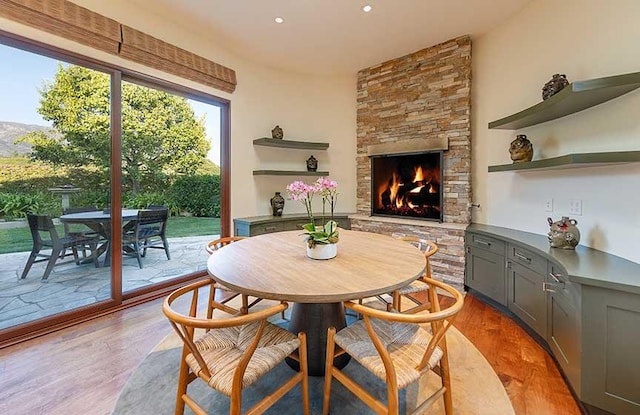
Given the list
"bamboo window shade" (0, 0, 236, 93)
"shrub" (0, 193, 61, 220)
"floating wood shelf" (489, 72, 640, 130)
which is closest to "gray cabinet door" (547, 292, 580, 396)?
"floating wood shelf" (489, 72, 640, 130)

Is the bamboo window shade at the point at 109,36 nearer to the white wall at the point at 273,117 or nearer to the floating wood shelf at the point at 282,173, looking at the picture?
the white wall at the point at 273,117

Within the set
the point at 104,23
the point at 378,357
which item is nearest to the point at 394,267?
the point at 378,357

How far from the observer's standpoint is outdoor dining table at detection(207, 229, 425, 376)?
53.7 inches

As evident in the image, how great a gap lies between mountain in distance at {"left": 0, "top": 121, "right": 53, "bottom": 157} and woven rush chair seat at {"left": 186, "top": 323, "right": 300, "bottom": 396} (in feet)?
7.46

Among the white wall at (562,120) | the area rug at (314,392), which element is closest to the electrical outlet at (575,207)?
the white wall at (562,120)

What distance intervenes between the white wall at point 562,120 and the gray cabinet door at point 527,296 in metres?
0.48

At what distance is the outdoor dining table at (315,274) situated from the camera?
1.36 meters

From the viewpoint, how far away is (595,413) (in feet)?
5.16

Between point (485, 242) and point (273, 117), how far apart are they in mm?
3284

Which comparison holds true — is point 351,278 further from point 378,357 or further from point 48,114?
point 48,114

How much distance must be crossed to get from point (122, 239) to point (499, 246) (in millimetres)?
3777

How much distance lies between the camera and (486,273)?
3018mm

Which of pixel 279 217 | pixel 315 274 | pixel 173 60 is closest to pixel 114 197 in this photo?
pixel 173 60

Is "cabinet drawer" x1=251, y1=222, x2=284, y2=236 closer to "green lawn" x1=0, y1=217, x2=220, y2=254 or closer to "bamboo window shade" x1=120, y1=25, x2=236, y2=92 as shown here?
"green lawn" x1=0, y1=217, x2=220, y2=254
